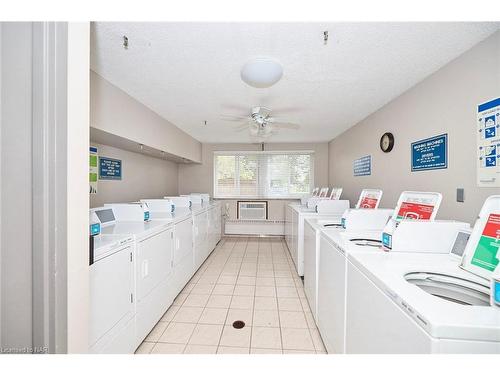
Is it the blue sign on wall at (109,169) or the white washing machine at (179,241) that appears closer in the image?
the white washing machine at (179,241)

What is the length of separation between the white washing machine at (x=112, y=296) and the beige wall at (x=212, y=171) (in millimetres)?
3619

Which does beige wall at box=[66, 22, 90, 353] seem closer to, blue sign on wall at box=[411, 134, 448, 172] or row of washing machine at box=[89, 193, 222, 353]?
row of washing machine at box=[89, 193, 222, 353]

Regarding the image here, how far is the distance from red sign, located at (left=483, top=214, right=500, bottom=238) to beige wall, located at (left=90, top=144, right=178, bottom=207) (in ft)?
10.6

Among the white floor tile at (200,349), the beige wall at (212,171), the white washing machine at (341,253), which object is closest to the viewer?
the white washing machine at (341,253)

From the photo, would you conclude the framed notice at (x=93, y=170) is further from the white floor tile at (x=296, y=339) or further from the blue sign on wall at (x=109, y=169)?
the white floor tile at (x=296, y=339)

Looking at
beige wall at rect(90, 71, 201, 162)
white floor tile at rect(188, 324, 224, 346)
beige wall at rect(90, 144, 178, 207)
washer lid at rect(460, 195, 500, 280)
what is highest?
beige wall at rect(90, 71, 201, 162)

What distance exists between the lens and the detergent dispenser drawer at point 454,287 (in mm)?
878

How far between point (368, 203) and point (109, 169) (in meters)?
3.18

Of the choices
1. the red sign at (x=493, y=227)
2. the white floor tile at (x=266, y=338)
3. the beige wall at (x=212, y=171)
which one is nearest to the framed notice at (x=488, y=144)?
the red sign at (x=493, y=227)

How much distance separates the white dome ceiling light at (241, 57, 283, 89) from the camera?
5.23 ft

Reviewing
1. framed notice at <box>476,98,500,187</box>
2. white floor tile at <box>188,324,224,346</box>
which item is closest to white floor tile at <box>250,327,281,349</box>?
white floor tile at <box>188,324,224,346</box>

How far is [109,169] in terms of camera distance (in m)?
2.63

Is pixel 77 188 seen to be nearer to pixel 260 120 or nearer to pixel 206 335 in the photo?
pixel 206 335
